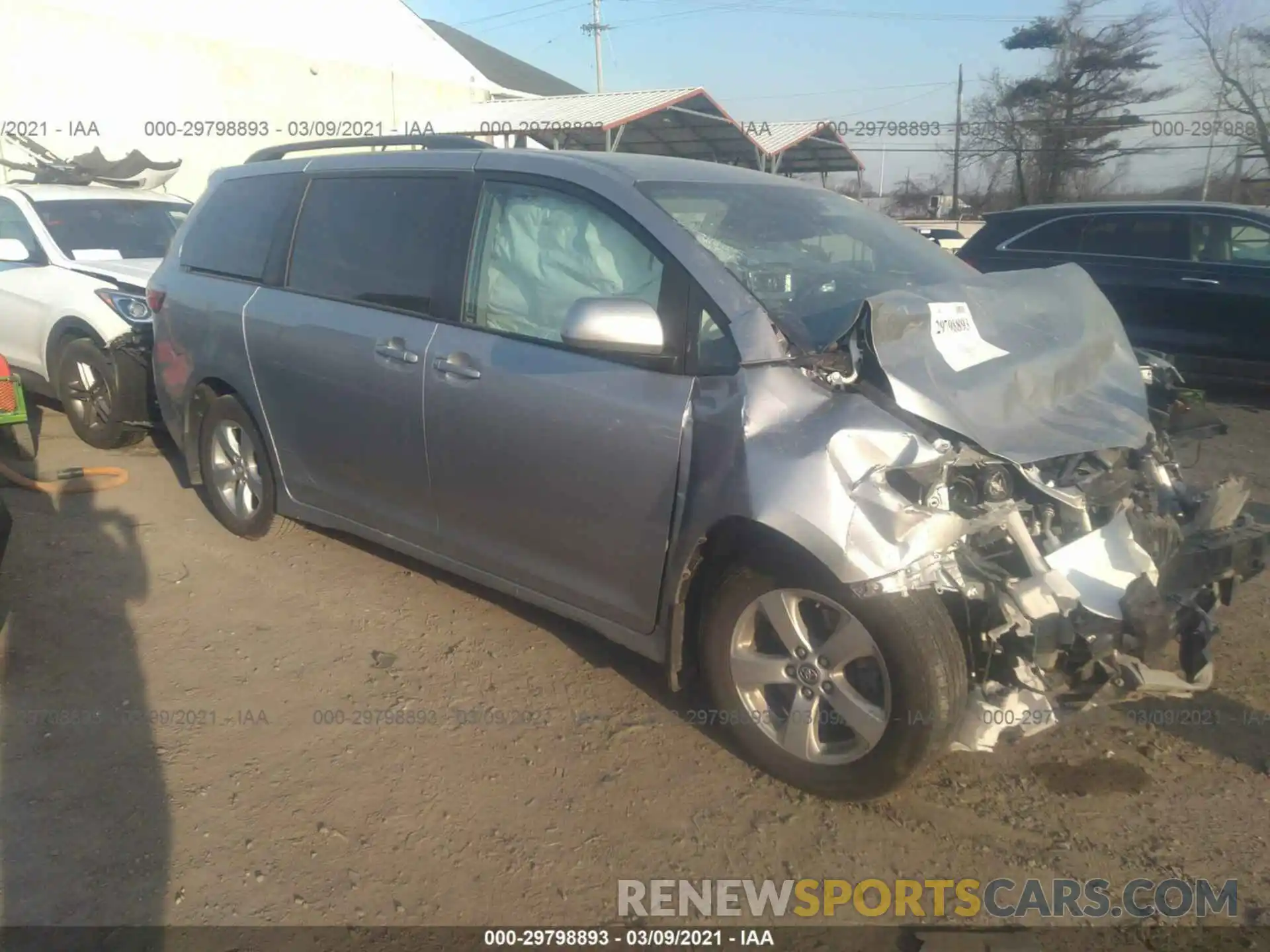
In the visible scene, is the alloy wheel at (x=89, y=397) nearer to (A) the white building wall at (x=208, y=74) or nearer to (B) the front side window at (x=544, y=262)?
(B) the front side window at (x=544, y=262)

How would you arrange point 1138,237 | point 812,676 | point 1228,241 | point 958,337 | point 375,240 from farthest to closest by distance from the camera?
point 1138,237
point 1228,241
point 375,240
point 958,337
point 812,676

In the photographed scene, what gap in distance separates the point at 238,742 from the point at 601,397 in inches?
67.3

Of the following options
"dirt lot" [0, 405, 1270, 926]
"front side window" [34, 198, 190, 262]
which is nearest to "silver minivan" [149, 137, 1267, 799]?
"dirt lot" [0, 405, 1270, 926]

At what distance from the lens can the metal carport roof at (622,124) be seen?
18.0 meters

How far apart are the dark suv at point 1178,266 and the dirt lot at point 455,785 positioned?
4.41 m

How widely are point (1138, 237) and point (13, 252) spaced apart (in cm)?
887

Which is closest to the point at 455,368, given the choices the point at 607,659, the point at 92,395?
the point at 607,659

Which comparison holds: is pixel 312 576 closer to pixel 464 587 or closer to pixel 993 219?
pixel 464 587

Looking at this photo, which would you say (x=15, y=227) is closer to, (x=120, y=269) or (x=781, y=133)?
(x=120, y=269)

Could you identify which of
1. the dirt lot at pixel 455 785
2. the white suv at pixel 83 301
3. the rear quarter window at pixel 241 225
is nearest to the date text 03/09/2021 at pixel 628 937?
the dirt lot at pixel 455 785

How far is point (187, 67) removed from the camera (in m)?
17.5

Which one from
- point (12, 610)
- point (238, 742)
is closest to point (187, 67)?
point (12, 610)

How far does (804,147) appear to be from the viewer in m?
24.4

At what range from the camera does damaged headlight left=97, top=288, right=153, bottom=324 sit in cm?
641
